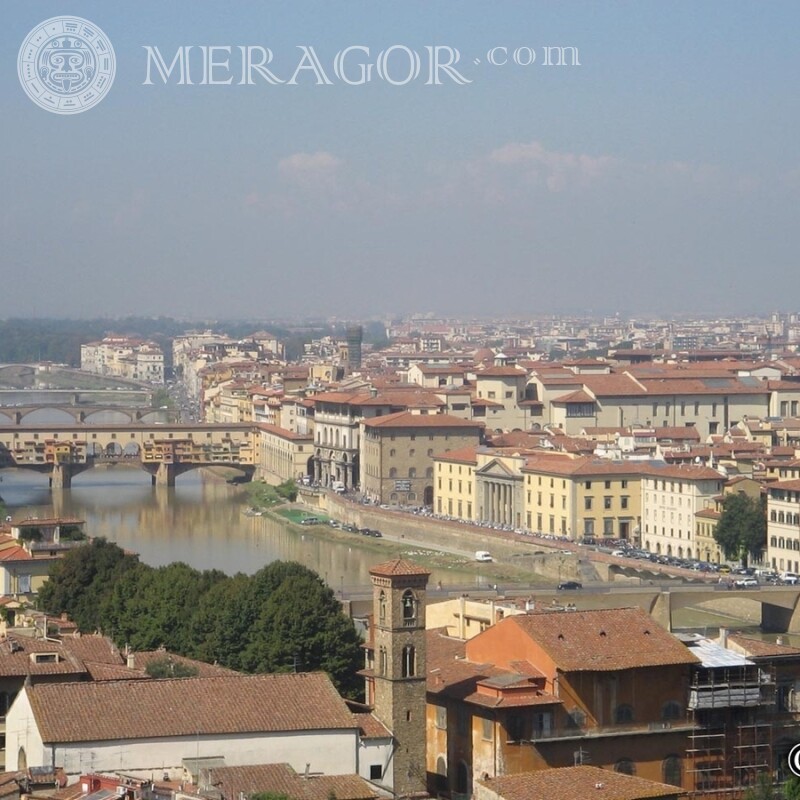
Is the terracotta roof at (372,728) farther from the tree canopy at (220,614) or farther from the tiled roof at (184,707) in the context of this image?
the tree canopy at (220,614)

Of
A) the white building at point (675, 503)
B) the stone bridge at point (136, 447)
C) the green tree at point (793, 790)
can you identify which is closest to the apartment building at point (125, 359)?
the stone bridge at point (136, 447)

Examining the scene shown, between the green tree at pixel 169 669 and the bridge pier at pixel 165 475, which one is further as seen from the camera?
the bridge pier at pixel 165 475

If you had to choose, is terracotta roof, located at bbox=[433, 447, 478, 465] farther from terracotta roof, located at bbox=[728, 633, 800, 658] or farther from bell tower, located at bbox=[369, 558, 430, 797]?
bell tower, located at bbox=[369, 558, 430, 797]

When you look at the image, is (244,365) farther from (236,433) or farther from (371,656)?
(371,656)

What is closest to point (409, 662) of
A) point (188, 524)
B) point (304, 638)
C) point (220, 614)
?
point (304, 638)

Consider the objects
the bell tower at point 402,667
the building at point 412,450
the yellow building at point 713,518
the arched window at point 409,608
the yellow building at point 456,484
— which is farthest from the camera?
the building at point 412,450
